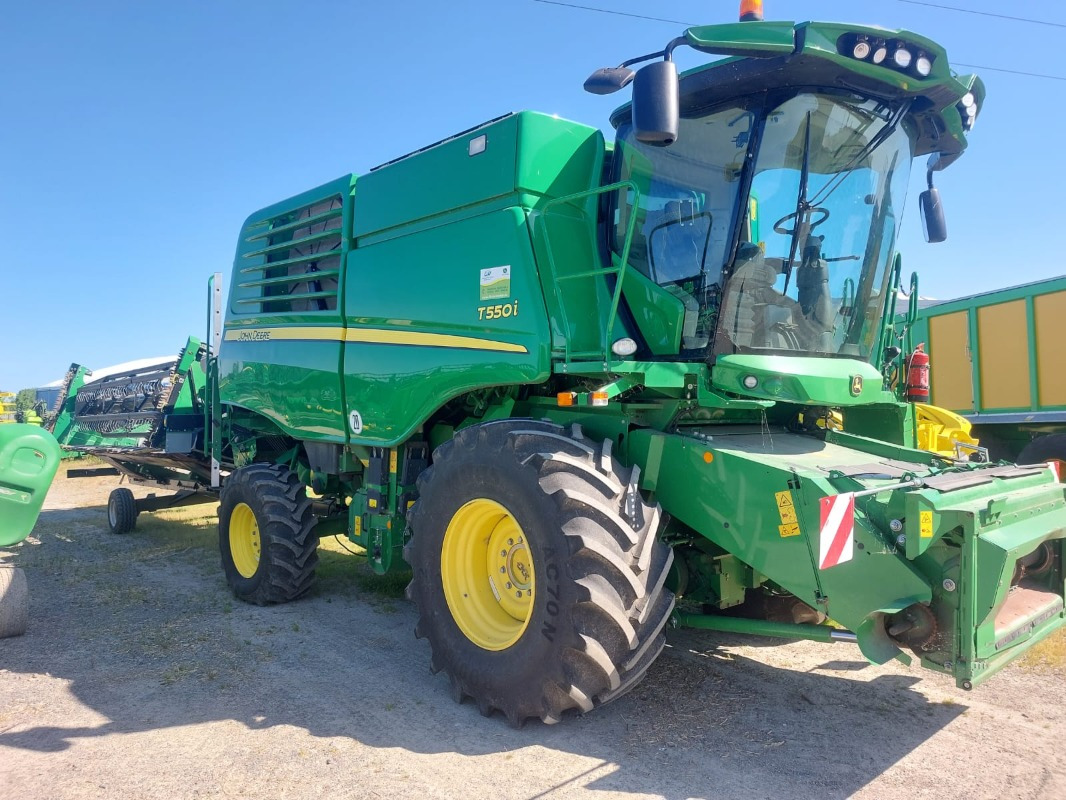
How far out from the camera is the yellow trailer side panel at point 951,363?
32.6 feet

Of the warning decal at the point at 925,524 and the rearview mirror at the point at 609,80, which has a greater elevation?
the rearview mirror at the point at 609,80

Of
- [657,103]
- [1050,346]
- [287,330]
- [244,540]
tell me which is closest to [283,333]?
[287,330]

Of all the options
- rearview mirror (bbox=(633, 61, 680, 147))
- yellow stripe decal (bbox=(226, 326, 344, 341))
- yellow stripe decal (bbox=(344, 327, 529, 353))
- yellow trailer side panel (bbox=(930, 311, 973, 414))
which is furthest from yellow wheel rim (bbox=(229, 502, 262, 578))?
yellow trailer side panel (bbox=(930, 311, 973, 414))

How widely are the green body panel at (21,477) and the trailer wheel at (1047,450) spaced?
995 centimetres

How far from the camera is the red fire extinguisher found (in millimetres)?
4707

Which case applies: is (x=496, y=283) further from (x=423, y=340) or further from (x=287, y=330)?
(x=287, y=330)

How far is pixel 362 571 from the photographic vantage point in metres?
6.90

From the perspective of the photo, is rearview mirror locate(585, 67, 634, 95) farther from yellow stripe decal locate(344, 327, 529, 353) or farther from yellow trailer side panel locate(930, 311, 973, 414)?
yellow trailer side panel locate(930, 311, 973, 414)

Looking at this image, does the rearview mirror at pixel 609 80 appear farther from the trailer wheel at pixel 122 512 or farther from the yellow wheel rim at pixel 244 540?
the trailer wheel at pixel 122 512

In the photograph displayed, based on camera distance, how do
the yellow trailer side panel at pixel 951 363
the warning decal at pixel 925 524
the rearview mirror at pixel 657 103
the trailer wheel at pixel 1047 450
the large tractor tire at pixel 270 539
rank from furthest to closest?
the yellow trailer side panel at pixel 951 363
the trailer wheel at pixel 1047 450
the large tractor tire at pixel 270 539
the rearview mirror at pixel 657 103
the warning decal at pixel 925 524

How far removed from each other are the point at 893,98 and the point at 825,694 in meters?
3.15

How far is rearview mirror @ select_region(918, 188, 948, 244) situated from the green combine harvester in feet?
0.06

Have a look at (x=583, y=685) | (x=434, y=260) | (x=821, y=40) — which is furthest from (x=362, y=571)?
(x=821, y=40)

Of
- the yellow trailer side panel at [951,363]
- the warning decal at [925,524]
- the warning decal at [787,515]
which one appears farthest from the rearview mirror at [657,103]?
the yellow trailer side panel at [951,363]
